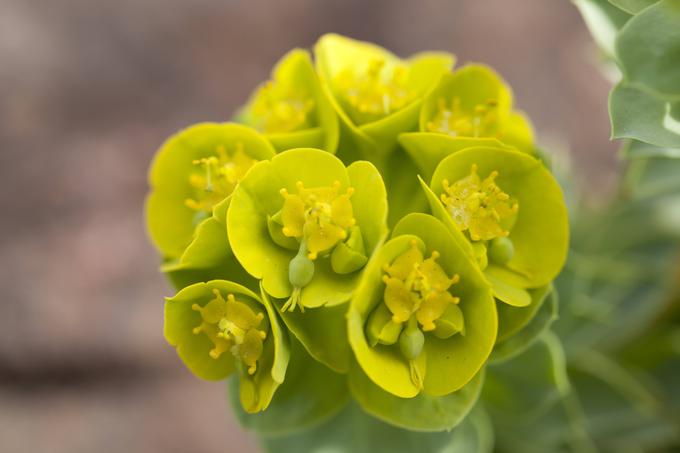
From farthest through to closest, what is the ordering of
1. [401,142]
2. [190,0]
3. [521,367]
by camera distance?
[190,0] < [521,367] < [401,142]

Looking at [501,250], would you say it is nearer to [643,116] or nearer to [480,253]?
[480,253]

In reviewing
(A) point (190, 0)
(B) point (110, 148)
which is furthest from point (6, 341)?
(A) point (190, 0)

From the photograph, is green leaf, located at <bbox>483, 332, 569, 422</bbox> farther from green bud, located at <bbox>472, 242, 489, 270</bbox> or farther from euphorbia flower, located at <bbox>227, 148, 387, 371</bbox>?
euphorbia flower, located at <bbox>227, 148, 387, 371</bbox>

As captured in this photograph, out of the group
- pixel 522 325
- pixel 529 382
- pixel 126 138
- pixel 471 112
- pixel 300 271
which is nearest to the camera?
pixel 300 271

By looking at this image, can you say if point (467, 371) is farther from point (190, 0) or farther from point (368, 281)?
point (190, 0)

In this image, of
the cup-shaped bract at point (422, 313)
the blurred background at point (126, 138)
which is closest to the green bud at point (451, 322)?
the cup-shaped bract at point (422, 313)

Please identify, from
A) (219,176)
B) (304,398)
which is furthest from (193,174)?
(304,398)
